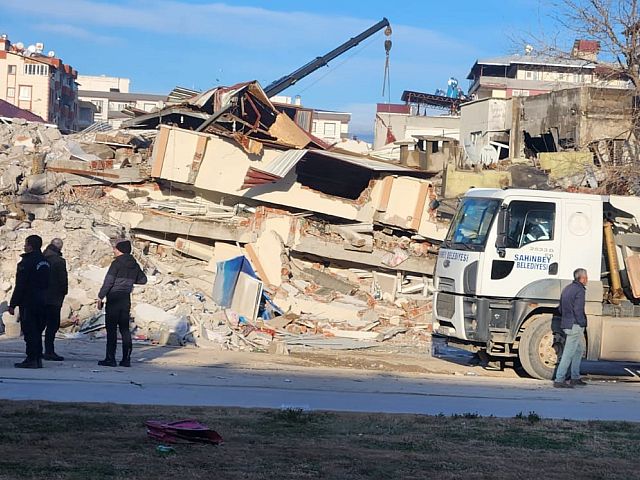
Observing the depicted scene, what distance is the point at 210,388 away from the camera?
11711mm

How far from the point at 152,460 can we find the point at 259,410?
2.97 m

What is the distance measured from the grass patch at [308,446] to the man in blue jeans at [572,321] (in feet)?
12.9

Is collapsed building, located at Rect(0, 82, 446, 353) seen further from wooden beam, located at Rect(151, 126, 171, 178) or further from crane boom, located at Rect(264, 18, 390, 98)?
crane boom, located at Rect(264, 18, 390, 98)

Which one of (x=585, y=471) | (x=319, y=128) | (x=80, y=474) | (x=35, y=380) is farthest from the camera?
(x=319, y=128)

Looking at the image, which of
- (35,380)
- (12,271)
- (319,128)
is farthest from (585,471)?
(319,128)

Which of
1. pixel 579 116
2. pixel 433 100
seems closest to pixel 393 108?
pixel 433 100

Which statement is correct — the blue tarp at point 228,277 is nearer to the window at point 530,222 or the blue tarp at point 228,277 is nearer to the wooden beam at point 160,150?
the wooden beam at point 160,150

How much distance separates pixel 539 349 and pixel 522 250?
162 cm

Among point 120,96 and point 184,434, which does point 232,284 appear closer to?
point 184,434

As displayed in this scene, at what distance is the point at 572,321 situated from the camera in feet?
46.9

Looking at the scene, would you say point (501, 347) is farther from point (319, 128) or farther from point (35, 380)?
point (319, 128)

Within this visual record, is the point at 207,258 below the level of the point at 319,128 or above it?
below

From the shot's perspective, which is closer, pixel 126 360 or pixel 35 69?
pixel 126 360

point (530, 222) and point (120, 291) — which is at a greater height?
point (530, 222)
